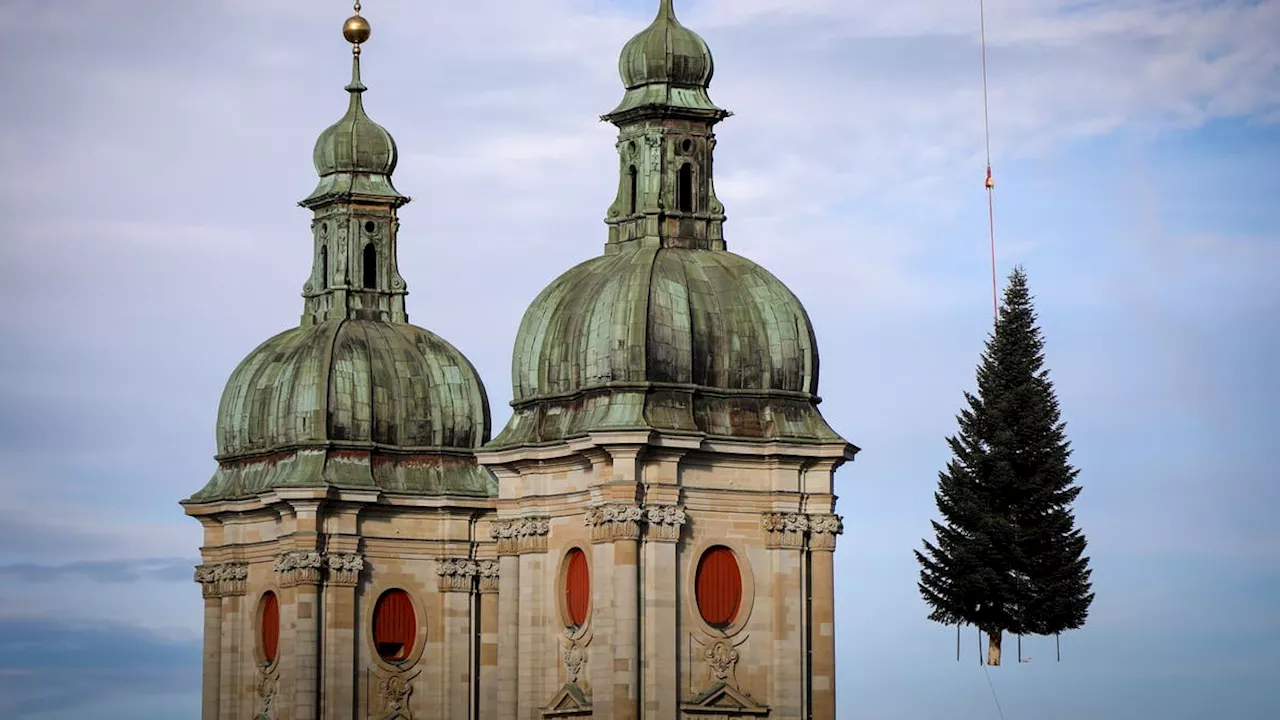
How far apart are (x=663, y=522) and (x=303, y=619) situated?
17855mm

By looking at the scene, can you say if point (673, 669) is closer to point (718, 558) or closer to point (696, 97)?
point (718, 558)

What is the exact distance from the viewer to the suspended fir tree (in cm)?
11750

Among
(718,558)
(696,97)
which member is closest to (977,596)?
(718,558)

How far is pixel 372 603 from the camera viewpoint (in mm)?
130500

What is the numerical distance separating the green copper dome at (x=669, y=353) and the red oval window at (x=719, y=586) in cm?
330

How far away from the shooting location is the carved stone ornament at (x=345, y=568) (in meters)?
130

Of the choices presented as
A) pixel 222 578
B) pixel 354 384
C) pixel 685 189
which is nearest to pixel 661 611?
pixel 685 189

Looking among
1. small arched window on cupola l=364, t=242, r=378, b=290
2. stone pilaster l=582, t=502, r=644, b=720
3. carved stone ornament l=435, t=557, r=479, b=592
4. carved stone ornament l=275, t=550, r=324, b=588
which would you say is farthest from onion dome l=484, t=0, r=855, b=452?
small arched window on cupola l=364, t=242, r=378, b=290

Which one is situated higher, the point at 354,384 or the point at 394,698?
the point at 354,384

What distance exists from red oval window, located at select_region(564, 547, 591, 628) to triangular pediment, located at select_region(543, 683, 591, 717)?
5.91ft

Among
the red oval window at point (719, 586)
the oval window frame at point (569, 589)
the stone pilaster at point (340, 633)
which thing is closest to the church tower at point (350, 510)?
the stone pilaster at point (340, 633)

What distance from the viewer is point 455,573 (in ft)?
430

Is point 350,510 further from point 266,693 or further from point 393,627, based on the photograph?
point 266,693

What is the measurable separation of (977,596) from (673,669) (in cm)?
910
